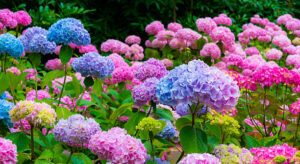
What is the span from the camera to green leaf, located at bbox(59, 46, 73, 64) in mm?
2646

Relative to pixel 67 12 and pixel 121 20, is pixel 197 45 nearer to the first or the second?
pixel 67 12

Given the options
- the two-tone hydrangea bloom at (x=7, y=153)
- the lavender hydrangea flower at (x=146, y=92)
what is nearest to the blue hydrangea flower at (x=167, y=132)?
the lavender hydrangea flower at (x=146, y=92)

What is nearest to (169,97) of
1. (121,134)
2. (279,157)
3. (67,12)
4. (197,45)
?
(121,134)

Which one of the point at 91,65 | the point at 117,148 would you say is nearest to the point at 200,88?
the point at 117,148

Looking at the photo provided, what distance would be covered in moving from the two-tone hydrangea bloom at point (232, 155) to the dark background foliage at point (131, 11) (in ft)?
11.8

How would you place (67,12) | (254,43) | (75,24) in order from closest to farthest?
(75,24), (67,12), (254,43)

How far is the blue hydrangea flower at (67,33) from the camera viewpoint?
2623 millimetres

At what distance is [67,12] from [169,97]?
145 inches

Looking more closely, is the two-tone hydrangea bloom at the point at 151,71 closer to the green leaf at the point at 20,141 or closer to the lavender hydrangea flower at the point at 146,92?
the lavender hydrangea flower at the point at 146,92

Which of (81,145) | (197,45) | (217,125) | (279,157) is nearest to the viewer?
(279,157)

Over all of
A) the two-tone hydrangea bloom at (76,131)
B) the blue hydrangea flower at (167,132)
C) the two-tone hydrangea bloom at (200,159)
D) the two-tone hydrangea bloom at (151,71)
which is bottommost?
the blue hydrangea flower at (167,132)

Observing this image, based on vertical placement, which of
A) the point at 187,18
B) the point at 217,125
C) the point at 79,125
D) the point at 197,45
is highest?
the point at 79,125

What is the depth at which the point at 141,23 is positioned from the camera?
6863mm

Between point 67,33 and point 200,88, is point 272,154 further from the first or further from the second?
point 67,33
